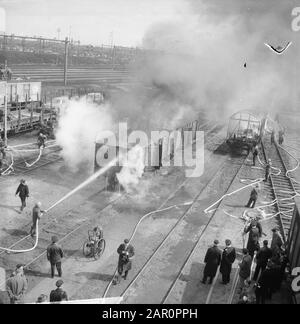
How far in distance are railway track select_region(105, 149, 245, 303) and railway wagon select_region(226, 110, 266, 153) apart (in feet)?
34.3

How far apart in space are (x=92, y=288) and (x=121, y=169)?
6.93 metres

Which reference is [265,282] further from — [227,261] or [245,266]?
[227,261]

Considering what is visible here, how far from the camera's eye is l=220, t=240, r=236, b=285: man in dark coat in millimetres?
9680

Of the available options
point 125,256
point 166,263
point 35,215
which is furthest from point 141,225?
point 125,256

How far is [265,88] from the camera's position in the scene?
35.8 metres

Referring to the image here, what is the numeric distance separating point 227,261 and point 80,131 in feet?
42.5

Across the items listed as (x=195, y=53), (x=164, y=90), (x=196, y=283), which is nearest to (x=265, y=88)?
(x=195, y=53)

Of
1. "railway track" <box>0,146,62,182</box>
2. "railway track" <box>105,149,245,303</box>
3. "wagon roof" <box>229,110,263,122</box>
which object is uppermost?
"wagon roof" <box>229,110,263,122</box>

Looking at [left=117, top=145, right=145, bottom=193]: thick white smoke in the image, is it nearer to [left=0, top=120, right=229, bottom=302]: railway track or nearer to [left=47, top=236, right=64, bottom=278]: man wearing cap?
[left=0, top=120, right=229, bottom=302]: railway track

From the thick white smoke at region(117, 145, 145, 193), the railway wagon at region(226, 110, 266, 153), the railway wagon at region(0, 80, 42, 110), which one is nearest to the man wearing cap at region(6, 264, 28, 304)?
the thick white smoke at region(117, 145, 145, 193)

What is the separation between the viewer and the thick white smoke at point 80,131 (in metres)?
19.8

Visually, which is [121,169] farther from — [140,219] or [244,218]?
[244,218]

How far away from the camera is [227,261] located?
9.75 metres

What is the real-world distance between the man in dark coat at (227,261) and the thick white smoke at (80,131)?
10.8 m
